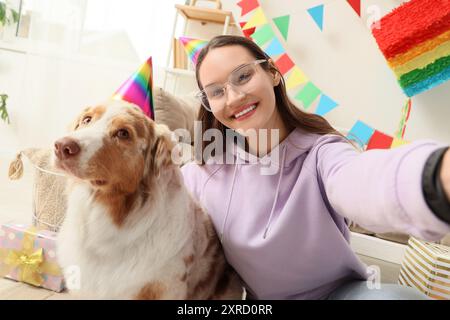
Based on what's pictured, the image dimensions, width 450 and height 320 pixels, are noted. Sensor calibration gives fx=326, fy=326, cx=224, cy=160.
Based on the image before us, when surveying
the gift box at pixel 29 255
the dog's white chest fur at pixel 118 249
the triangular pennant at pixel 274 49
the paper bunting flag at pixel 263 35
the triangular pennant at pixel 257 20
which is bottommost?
the gift box at pixel 29 255

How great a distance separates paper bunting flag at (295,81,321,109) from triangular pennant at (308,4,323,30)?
0.56 m

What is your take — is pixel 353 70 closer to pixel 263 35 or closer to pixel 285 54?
pixel 285 54

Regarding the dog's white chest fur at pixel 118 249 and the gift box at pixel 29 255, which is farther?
the gift box at pixel 29 255

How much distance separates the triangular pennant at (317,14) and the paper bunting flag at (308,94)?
0.56 metres

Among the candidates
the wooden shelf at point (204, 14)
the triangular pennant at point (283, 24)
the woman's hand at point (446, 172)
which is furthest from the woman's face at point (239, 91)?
the triangular pennant at point (283, 24)

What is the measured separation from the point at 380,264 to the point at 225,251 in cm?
176

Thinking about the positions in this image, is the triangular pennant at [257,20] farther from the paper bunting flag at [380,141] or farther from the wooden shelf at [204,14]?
the paper bunting flag at [380,141]

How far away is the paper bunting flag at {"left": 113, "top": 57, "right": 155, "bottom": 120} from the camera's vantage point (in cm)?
107

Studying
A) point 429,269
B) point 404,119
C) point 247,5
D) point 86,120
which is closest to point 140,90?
point 86,120

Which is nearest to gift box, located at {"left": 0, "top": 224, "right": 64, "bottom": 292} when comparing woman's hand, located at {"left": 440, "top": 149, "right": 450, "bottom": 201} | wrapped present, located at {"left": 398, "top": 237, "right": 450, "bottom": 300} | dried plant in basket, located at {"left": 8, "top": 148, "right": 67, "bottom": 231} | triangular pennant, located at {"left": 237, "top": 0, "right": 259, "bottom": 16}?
dried plant in basket, located at {"left": 8, "top": 148, "right": 67, "bottom": 231}

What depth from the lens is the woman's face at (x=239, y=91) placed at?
959mm

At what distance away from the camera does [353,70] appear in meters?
2.76

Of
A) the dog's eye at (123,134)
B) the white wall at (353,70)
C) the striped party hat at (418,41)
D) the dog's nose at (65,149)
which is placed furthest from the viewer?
the white wall at (353,70)
